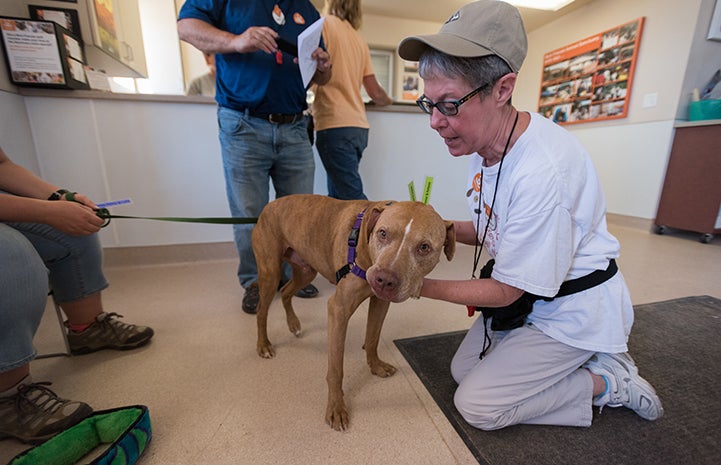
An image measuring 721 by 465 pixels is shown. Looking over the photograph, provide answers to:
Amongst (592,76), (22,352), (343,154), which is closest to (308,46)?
(343,154)

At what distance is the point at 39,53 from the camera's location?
6.97 ft

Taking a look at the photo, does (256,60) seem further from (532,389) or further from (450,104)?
(532,389)

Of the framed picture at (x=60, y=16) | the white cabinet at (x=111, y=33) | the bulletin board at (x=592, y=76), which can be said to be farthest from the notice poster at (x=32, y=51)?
the bulletin board at (x=592, y=76)

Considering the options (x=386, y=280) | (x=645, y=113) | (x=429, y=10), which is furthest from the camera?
(x=429, y=10)

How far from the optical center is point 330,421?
3.90 ft

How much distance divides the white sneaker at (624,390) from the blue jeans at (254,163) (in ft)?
6.00

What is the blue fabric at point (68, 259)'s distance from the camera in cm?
131

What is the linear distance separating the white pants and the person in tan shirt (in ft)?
4.73

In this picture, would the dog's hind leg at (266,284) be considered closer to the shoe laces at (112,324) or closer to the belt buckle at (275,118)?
the shoe laces at (112,324)

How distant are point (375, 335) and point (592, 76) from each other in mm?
6020

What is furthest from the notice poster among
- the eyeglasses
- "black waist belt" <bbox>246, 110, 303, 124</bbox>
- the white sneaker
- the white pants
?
the white sneaker

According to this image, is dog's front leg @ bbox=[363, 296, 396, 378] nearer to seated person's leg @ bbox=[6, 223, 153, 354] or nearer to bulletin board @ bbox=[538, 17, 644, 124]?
seated person's leg @ bbox=[6, 223, 153, 354]

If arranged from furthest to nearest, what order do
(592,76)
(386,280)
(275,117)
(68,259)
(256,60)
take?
(592,76) → (275,117) → (256,60) → (68,259) → (386,280)

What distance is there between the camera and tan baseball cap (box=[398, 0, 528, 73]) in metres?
0.95
